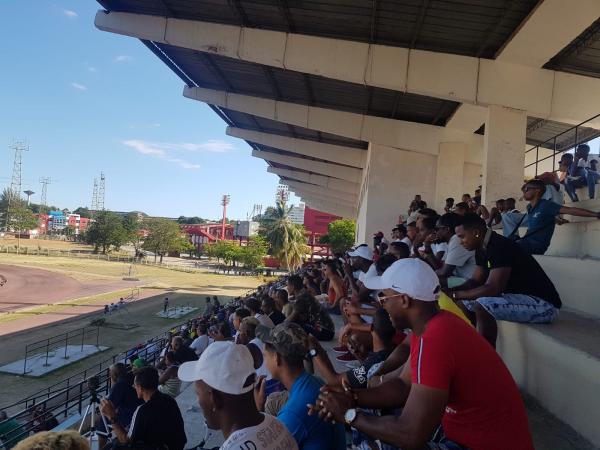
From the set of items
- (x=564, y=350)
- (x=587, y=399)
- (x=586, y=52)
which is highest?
(x=586, y=52)

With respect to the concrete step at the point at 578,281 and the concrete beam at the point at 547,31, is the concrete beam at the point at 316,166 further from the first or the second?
the concrete step at the point at 578,281

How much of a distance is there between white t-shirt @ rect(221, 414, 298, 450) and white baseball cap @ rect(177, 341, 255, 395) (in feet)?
0.62

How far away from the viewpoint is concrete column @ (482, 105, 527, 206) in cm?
1034

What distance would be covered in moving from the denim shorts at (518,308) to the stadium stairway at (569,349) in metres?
0.10

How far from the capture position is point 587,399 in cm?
309

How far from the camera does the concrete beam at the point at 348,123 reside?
54.4ft

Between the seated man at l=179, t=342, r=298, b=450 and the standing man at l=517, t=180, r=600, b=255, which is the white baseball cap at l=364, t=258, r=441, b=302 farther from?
the standing man at l=517, t=180, r=600, b=255

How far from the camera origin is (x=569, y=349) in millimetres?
3281

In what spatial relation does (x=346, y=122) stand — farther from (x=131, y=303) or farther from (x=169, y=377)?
(x=131, y=303)

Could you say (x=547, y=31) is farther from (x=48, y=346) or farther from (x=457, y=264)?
(x=48, y=346)

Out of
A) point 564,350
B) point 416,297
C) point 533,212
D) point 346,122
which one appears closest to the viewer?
point 416,297

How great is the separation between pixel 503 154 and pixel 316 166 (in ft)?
66.5

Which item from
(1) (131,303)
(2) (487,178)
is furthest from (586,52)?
(1) (131,303)

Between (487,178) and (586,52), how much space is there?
3198mm
